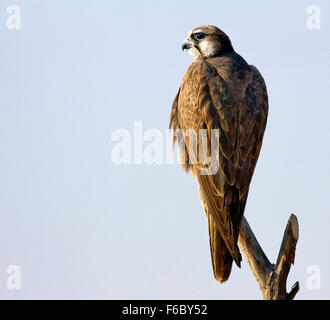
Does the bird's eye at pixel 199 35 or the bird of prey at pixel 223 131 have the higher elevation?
the bird's eye at pixel 199 35

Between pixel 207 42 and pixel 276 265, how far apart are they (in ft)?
10.6

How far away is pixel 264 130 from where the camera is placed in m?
8.30

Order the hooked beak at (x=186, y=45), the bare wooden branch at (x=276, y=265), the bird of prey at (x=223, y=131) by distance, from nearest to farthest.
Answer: the bare wooden branch at (x=276, y=265)
the bird of prey at (x=223, y=131)
the hooked beak at (x=186, y=45)

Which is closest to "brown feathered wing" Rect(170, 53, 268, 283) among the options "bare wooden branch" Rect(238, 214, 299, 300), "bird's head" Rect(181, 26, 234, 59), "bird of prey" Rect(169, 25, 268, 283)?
"bird of prey" Rect(169, 25, 268, 283)

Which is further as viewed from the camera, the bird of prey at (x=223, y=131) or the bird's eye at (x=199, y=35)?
the bird's eye at (x=199, y=35)

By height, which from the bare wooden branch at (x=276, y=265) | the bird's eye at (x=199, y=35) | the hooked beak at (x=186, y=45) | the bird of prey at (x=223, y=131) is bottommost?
the bare wooden branch at (x=276, y=265)

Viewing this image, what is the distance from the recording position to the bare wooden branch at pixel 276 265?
726 centimetres

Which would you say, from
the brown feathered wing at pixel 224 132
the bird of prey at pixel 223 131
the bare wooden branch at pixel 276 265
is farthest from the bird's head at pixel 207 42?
the bare wooden branch at pixel 276 265

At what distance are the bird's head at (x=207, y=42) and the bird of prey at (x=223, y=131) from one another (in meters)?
0.50

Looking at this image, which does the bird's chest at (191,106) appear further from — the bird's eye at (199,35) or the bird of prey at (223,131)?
the bird's eye at (199,35)

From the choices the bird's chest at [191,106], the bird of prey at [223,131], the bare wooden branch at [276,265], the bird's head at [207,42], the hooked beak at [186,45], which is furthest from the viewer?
the hooked beak at [186,45]

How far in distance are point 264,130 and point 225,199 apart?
1.11m

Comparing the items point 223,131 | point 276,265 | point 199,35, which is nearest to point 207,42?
point 199,35
